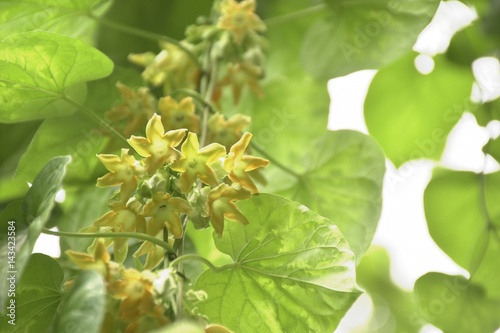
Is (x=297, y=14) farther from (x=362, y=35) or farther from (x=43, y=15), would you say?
(x=43, y=15)

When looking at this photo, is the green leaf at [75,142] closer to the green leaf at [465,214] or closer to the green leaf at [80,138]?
the green leaf at [80,138]

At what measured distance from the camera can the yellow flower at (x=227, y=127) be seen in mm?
710

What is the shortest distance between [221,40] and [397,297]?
0.68 m

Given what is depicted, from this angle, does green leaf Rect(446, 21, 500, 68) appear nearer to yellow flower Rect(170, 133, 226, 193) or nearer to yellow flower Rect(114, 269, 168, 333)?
yellow flower Rect(170, 133, 226, 193)

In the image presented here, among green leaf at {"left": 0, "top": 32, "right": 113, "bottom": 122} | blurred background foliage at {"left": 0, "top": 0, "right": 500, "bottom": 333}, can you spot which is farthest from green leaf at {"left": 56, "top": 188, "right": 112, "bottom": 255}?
green leaf at {"left": 0, "top": 32, "right": 113, "bottom": 122}

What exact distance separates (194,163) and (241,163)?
0.04 meters

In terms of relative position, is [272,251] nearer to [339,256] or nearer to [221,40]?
[339,256]

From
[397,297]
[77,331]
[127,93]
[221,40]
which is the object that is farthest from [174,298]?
[397,297]

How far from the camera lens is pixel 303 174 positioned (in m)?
0.88

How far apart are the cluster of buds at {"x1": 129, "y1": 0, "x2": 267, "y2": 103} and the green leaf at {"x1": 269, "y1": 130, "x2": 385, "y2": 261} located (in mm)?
116

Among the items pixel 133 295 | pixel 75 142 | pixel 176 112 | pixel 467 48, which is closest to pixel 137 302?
pixel 133 295

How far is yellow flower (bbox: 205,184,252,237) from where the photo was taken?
0.55 meters

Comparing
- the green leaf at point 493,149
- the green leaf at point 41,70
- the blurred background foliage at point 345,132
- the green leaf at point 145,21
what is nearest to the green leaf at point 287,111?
the blurred background foliage at point 345,132

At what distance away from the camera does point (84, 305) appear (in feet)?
1.52
